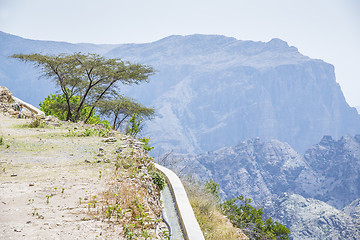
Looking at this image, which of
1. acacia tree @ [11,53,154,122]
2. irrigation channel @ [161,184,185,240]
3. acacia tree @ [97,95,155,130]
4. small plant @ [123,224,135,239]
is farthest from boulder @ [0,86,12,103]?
small plant @ [123,224,135,239]

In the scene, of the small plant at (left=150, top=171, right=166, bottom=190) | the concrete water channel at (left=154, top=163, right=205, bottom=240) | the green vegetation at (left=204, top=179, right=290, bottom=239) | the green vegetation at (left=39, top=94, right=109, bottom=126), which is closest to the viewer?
the concrete water channel at (left=154, top=163, right=205, bottom=240)

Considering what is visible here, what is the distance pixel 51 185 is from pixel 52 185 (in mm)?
23

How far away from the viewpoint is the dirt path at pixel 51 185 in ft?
16.4

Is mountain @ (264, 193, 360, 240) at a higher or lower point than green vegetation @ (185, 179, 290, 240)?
lower

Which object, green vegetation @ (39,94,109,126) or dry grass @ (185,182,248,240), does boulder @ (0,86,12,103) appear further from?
dry grass @ (185,182,248,240)

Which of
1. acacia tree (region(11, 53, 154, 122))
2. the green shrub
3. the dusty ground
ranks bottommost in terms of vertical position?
the green shrub

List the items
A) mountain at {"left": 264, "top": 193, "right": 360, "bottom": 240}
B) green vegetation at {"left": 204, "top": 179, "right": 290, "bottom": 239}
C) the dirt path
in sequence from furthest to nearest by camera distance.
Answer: mountain at {"left": 264, "top": 193, "right": 360, "bottom": 240}
green vegetation at {"left": 204, "top": 179, "right": 290, "bottom": 239}
the dirt path

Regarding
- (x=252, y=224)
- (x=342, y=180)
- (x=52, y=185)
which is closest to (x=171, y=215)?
Answer: (x=52, y=185)

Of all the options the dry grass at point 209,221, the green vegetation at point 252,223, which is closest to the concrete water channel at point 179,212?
the dry grass at point 209,221

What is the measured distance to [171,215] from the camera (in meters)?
7.73

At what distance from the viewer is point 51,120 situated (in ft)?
52.3

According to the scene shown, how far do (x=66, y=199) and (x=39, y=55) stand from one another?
19058mm

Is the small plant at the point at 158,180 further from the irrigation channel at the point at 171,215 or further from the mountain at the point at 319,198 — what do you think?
the mountain at the point at 319,198

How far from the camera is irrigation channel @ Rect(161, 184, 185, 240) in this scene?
6.71m
